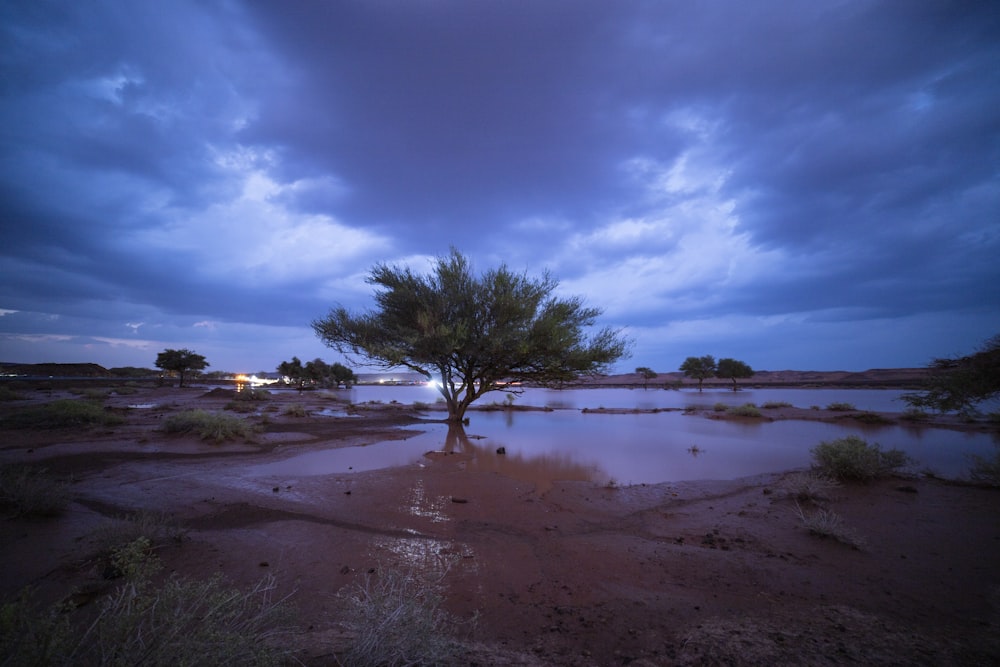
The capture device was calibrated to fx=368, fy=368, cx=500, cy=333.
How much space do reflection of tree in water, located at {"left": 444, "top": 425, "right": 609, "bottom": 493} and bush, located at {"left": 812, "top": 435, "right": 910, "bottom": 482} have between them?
4.48m

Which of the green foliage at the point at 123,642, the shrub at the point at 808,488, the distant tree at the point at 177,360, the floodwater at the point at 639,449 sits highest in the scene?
the distant tree at the point at 177,360

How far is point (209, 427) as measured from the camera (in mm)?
10695

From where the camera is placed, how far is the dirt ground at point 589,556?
8.96 ft

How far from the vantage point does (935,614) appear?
3.04 meters

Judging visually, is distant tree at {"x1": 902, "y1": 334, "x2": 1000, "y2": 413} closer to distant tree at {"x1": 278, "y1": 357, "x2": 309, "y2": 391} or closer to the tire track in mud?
the tire track in mud

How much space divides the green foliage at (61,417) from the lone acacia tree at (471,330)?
7318 millimetres

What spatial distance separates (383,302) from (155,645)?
50.8ft

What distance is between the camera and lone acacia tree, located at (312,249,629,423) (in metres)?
14.4

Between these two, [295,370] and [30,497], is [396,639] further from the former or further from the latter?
[295,370]

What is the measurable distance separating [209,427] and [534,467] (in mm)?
9459

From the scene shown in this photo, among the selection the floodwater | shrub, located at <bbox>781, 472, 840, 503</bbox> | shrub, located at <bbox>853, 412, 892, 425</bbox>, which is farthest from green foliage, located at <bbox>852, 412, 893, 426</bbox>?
shrub, located at <bbox>781, 472, 840, 503</bbox>

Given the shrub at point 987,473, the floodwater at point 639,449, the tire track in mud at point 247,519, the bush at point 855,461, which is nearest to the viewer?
the tire track in mud at point 247,519

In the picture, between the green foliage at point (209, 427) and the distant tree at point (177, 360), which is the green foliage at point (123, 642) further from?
the distant tree at point (177, 360)

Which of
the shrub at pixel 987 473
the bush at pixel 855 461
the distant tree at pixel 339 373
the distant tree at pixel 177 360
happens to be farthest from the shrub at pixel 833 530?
the distant tree at pixel 339 373
